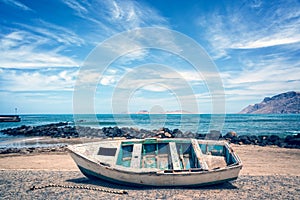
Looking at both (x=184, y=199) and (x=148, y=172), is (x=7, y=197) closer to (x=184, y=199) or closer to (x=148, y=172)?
(x=148, y=172)

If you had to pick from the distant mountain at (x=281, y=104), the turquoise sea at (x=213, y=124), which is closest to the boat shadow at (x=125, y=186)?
the turquoise sea at (x=213, y=124)

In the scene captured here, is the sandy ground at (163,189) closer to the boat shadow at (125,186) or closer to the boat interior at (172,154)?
the boat shadow at (125,186)

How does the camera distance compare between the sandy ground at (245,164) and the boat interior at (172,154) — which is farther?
the sandy ground at (245,164)

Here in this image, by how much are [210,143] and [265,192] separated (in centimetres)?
251

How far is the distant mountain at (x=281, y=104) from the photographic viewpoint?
13349 centimetres

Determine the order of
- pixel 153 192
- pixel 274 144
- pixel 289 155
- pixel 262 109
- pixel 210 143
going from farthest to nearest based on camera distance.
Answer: pixel 262 109, pixel 274 144, pixel 289 155, pixel 210 143, pixel 153 192

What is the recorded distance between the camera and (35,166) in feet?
39.6

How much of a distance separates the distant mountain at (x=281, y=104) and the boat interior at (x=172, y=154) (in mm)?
144317

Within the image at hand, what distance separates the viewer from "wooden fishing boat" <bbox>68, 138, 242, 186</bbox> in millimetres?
7047

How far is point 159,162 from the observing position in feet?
29.3

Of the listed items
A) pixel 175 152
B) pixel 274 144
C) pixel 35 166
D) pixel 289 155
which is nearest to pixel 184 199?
pixel 175 152

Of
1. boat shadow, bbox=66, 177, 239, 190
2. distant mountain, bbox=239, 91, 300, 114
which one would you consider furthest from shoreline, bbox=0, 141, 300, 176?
distant mountain, bbox=239, 91, 300, 114

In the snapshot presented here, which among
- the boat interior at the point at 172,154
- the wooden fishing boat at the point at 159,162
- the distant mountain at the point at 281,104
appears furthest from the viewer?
the distant mountain at the point at 281,104

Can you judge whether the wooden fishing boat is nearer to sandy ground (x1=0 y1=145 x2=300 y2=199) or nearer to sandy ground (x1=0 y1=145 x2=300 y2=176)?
sandy ground (x1=0 y1=145 x2=300 y2=199)
